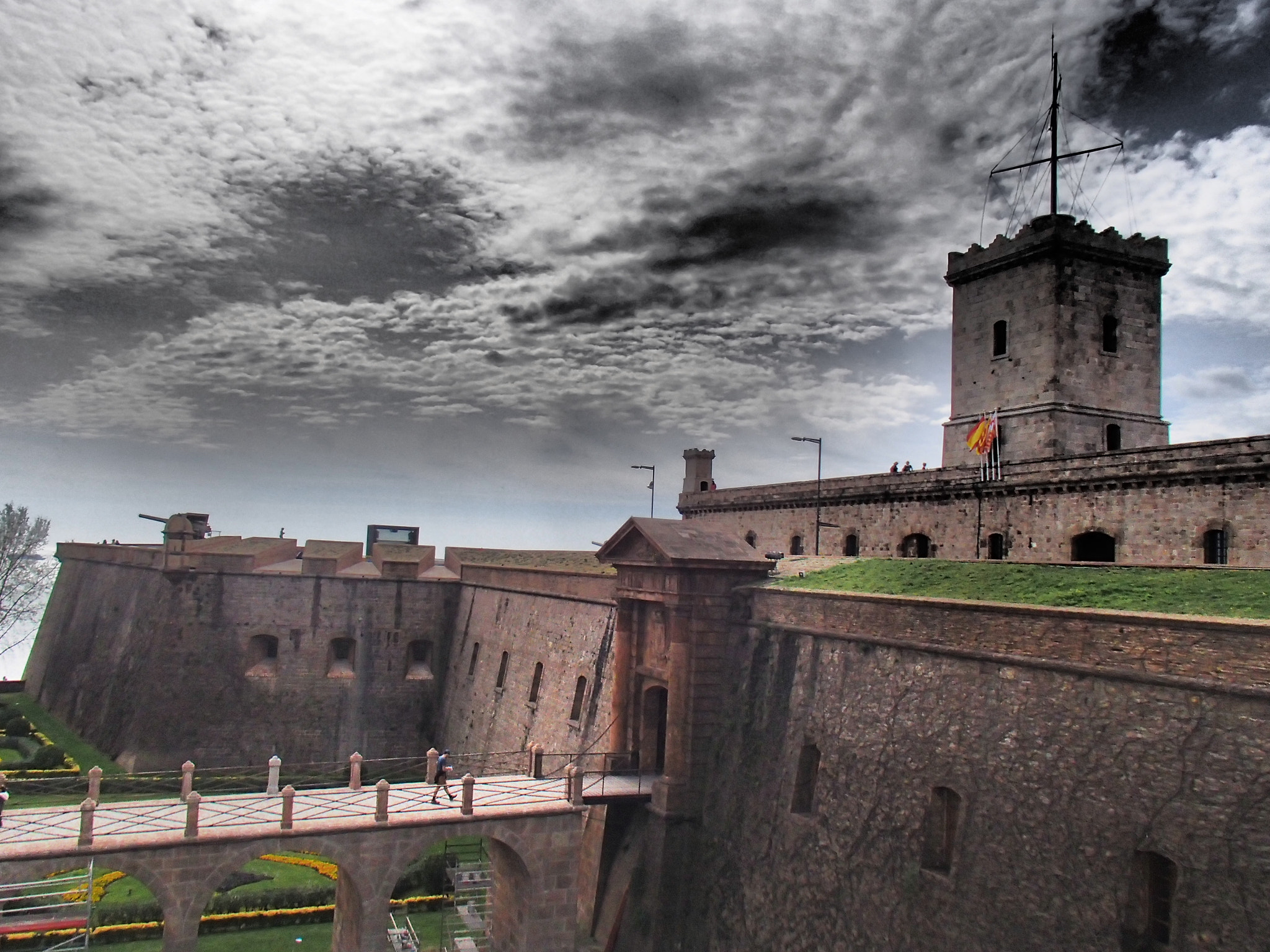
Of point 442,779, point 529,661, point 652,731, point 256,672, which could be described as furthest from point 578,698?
point 256,672

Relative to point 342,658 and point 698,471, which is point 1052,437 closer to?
point 698,471

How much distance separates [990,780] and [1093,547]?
1104cm

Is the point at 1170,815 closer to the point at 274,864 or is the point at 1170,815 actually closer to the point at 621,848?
the point at 621,848

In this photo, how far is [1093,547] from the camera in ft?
73.8

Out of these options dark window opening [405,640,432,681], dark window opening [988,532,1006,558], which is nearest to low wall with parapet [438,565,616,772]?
dark window opening [405,640,432,681]

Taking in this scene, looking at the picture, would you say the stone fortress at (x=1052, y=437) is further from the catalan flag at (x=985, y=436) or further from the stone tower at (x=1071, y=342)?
the catalan flag at (x=985, y=436)

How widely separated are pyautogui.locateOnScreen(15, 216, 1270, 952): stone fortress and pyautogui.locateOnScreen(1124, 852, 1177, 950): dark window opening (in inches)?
1.2

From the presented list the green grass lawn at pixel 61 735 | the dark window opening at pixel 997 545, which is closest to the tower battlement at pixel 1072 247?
the dark window opening at pixel 997 545

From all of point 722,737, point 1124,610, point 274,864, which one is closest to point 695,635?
point 722,737

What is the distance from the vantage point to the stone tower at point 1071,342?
2648 cm

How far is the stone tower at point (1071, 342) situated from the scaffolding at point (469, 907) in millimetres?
17669

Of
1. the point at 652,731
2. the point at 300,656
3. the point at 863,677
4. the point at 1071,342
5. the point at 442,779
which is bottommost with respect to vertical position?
the point at 442,779

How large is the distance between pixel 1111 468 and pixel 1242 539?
3361 mm

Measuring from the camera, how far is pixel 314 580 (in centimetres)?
3594
